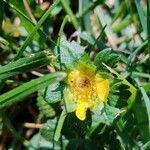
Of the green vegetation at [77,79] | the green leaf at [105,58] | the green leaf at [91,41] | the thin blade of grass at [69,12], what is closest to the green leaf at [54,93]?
the green vegetation at [77,79]

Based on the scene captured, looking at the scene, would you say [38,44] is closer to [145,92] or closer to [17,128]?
[17,128]

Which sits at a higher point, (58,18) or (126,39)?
(58,18)

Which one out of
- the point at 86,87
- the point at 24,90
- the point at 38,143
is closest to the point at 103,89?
the point at 86,87

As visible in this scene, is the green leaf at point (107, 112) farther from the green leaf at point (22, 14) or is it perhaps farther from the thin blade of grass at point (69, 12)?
the thin blade of grass at point (69, 12)

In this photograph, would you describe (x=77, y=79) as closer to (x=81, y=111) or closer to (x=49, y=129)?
(x=81, y=111)

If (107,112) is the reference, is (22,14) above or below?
above

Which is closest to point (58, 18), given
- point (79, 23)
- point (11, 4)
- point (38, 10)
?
point (79, 23)
